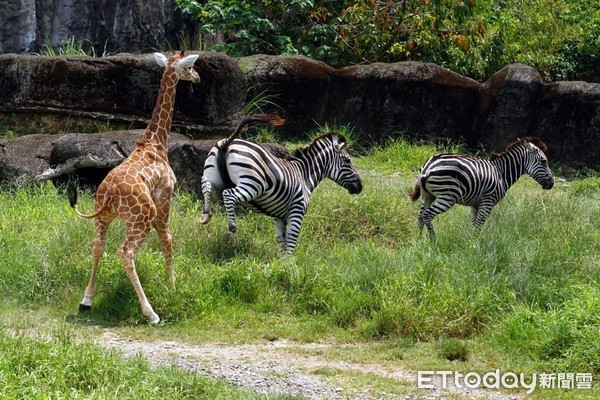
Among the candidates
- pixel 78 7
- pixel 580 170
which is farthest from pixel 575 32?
pixel 78 7

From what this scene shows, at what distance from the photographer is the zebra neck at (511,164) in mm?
11570

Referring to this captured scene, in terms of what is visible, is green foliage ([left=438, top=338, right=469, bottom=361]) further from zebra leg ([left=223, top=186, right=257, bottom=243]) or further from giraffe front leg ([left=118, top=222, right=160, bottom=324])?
zebra leg ([left=223, top=186, right=257, bottom=243])

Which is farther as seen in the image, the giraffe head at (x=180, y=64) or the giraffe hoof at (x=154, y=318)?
the giraffe head at (x=180, y=64)

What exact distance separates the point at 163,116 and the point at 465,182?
343 centimetres

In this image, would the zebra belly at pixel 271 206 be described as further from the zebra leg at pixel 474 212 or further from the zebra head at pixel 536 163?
the zebra head at pixel 536 163

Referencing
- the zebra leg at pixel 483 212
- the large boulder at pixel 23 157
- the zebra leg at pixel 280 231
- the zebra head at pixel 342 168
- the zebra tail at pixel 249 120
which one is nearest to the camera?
the zebra tail at pixel 249 120

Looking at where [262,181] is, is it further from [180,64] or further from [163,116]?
[180,64]

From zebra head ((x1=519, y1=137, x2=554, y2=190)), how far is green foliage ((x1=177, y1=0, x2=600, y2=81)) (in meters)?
5.54

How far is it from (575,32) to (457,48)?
8.33 ft

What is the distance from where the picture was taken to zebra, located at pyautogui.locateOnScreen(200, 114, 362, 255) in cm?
995

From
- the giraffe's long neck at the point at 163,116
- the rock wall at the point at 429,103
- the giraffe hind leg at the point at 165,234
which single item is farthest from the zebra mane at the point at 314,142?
the rock wall at the point at 429,103

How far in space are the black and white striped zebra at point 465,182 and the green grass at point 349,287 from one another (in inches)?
12.1

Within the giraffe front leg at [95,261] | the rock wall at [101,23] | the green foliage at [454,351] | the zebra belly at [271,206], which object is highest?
the rock wall at [101,23]

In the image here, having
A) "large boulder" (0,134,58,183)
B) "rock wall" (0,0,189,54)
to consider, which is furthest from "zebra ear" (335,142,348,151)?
"rock wall" (0,0,189,54)
